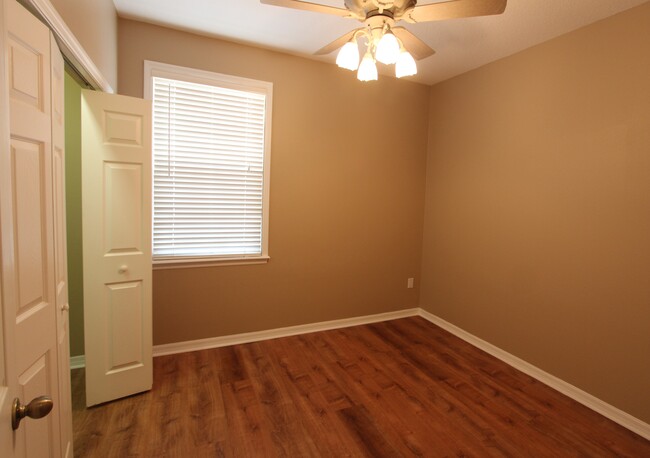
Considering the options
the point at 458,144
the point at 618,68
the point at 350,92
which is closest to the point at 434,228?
the point at 458,144

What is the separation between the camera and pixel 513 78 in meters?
2.92

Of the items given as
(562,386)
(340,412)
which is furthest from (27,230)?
(562,386)

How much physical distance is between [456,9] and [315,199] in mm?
2156

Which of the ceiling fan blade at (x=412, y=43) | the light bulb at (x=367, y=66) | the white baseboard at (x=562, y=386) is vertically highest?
the ceiling fan blade at (x=412, y=43)

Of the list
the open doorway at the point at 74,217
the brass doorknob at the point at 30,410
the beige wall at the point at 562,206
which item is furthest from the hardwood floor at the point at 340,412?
the brass doorknob at the point at 30,410

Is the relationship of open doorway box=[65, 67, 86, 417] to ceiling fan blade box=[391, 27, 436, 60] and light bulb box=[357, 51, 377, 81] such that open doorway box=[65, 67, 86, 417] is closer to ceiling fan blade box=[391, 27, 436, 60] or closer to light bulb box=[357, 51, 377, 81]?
light bulb box=[357, 51, 377, 81]

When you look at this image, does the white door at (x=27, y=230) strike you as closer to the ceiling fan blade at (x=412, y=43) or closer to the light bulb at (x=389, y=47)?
the light bulb at (x=389, y=47)

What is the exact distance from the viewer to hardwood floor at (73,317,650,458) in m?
1.95

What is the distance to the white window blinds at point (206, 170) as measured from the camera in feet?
9.14

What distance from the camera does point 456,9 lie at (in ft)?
4.77

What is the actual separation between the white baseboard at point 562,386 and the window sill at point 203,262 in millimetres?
2239

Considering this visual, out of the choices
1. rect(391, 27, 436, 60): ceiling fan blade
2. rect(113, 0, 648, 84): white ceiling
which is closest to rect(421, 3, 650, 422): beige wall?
rect(113, 0, 648, 84): white ceiling

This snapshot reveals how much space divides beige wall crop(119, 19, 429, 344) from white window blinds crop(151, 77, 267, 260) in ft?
0.55

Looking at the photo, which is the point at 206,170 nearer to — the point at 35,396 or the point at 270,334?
the point at 270,334
